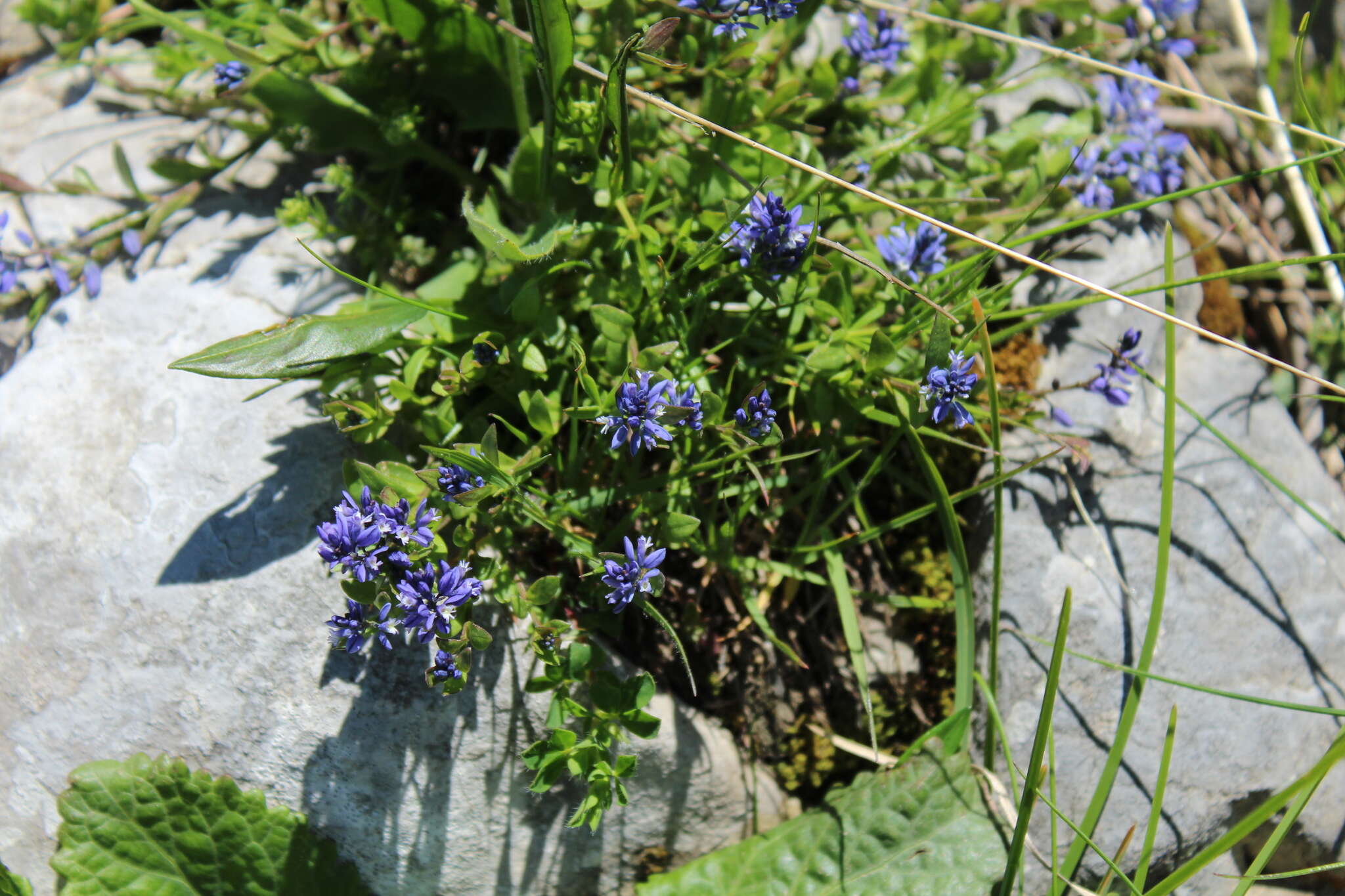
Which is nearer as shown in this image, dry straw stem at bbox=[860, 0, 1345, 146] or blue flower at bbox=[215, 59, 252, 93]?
dry straw stem at bbox=[860, 0, 1345, 146]

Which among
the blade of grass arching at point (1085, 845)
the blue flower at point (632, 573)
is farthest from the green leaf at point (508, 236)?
the blade of grass arching at point (1085, 845)

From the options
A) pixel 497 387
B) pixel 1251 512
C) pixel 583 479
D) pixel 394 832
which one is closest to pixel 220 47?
pixel 497 387

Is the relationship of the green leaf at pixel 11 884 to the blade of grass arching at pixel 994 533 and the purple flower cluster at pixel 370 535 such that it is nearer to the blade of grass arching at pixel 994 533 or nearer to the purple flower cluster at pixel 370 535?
the purple flower cluster at pixel 370 535

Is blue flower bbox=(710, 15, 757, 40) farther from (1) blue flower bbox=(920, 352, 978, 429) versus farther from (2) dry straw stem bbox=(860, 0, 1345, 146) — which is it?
(1) blue flower bbox=(920, 352, 978, 429)

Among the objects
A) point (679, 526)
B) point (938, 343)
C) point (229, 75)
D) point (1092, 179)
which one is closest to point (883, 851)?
point (679, 526)

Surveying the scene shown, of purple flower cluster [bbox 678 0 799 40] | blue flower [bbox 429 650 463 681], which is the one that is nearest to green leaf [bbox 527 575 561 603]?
blue flower [bbox 429 650 463 681]

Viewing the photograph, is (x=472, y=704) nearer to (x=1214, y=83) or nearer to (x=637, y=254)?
(x=637, y=254)

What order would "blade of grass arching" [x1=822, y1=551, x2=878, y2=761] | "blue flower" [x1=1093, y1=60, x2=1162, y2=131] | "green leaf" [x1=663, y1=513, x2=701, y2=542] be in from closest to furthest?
"green leaf" [x1=663, y1=513, x2=701, y2=542] < "blade of grass arching" [x1=822, y1=551, x2=878, y2=761] < "blue flower" [x1=1093, y1=60, x2=1162, y2=131]
